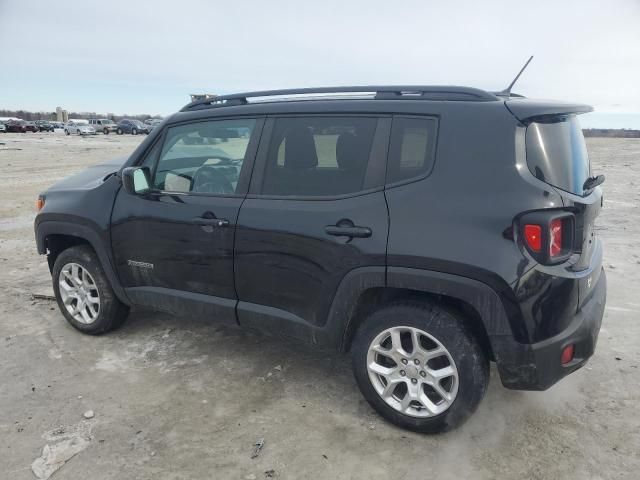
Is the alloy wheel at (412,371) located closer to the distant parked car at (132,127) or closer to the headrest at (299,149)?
the headrest at (299,149)

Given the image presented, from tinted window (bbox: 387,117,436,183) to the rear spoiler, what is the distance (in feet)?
1.36

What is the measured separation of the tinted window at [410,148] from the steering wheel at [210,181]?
3.74ft

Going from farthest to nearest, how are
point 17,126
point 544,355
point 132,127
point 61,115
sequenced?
point 61,115, point 17,126, point 132,127, point 544,355

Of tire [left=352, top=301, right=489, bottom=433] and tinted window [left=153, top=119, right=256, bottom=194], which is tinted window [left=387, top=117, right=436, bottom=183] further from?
tinted window [left=153, top=119, right=256, bottom=194]

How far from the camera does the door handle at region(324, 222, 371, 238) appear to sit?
9.28ft

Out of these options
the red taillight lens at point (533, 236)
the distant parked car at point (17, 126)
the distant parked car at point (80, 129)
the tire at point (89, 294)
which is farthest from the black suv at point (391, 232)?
the distant parked car at point (17, 126)

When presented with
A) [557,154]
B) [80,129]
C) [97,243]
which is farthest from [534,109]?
[80,129]

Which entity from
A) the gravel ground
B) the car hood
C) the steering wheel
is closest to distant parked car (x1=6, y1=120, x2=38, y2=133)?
the car hood

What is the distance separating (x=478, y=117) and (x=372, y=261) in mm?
939

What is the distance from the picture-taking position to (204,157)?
3.77 metres

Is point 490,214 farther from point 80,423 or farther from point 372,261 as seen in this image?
point 80,423

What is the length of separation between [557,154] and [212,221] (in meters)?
2.09

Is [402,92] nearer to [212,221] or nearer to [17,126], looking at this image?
[212,221]

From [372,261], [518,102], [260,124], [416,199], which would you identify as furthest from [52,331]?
[518,102]
